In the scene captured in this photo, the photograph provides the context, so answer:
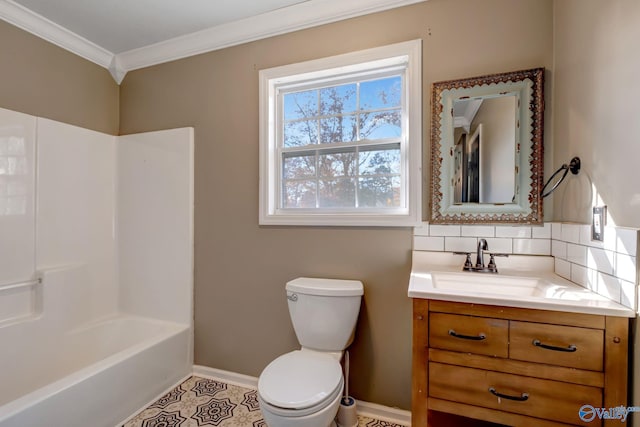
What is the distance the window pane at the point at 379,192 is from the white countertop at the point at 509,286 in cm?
36

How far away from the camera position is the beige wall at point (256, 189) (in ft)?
5.21

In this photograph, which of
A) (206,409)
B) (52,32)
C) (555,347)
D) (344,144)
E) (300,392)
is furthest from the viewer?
(52,32)

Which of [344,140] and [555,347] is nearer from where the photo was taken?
[555,347]

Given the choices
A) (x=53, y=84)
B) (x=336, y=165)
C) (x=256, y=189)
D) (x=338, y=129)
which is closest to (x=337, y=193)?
(x=336, y=165)

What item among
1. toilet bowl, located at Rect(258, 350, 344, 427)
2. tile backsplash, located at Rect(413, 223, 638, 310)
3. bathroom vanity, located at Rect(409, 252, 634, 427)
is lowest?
toilet bowl, located at Rect(258, 350, 344, 427)

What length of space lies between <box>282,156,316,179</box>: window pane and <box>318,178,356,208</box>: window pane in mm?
117

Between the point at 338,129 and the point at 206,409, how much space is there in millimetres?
1912

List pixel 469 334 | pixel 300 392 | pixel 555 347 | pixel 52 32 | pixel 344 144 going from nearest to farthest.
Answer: pixel 555 347, pixel 469 334, pixel 300 392, pixel 344 144, pixel 52 32

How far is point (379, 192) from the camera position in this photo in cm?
186

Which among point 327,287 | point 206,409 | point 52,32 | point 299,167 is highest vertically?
point 52,32

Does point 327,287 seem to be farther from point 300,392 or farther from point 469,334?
point 469,334

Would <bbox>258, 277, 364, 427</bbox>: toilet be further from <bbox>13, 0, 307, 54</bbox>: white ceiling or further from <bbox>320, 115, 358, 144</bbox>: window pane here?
<bbox>13, 0, 307, 54</bbox>: white ceiling

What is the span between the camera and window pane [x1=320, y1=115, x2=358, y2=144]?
6.37ft

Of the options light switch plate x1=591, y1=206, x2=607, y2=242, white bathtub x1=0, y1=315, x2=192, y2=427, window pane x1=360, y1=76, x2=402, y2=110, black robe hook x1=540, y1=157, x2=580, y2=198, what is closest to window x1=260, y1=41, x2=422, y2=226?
window pane x1=360, y1=76, x2=402, y2=110
